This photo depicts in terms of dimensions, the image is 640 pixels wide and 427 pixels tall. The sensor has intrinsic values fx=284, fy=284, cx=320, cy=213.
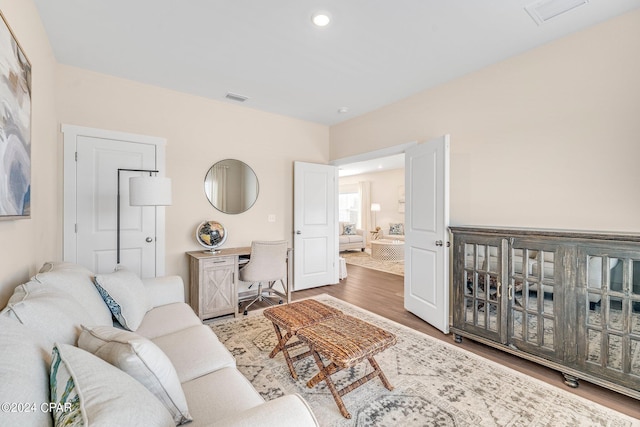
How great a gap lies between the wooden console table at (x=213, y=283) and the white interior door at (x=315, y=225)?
1220mm

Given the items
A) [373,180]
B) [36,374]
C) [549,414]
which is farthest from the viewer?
[373,180]

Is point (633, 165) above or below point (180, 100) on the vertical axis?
below

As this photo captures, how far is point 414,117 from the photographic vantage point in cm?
351

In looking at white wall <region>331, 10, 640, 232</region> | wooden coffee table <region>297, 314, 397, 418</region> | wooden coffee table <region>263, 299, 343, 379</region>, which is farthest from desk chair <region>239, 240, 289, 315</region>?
white wall <region>331, 10, 640, 232</region>

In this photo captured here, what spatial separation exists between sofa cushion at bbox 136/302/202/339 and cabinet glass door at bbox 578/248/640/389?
2.73 meters

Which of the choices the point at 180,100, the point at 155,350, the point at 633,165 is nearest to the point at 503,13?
the point at 633,165

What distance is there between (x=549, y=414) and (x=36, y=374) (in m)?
2.53

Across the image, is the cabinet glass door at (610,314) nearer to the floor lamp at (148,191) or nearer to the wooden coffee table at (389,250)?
the floor lamp at (148,191)

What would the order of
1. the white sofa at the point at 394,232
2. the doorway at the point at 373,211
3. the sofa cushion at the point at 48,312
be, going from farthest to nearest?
the white sofa at the point at 394,232 < the doorway at the point at 373,211 < the sofa cushion at the point at 48,312

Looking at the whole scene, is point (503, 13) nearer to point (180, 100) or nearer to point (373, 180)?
point (180, 100)

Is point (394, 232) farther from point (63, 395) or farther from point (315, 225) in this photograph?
point (63, 395)

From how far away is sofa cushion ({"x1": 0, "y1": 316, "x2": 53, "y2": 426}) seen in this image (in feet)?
2.19

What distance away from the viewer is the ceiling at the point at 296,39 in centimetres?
204

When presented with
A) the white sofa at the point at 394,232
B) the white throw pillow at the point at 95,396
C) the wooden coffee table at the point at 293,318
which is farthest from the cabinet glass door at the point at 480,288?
the white sofa at the point at 394,232
